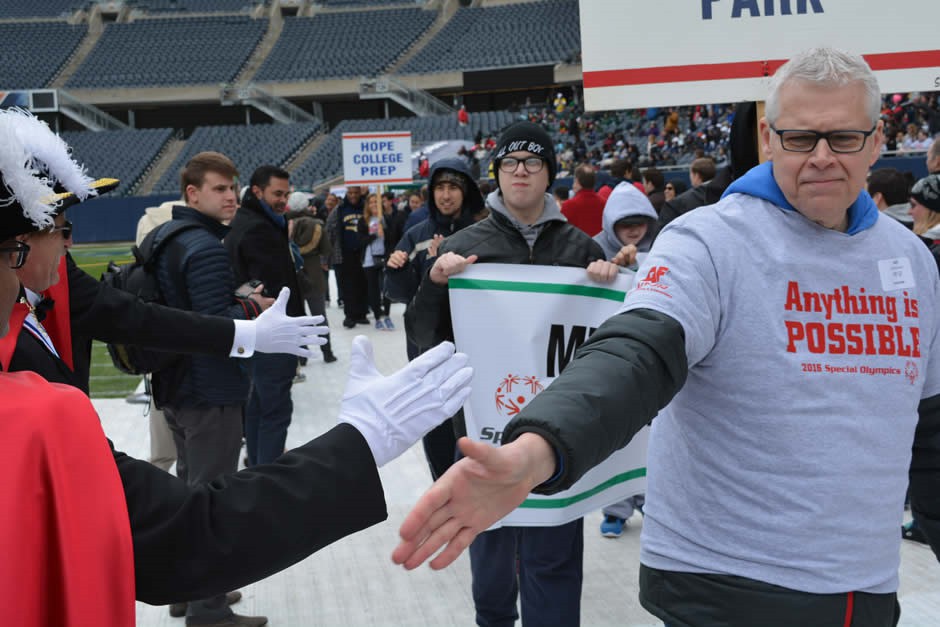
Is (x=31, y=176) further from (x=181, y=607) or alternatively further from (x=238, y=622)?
(x=181, y=607)

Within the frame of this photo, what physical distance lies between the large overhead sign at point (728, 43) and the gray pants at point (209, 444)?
6.74 feet

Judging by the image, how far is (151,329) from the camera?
3.13m

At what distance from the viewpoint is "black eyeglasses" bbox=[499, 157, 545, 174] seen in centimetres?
351

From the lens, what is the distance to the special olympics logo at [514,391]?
3506 millimetres

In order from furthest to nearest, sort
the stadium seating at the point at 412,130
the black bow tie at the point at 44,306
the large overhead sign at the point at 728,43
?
the stadium seating at the point at 412,130 → the large overhead sign at the point at 728,43 → the black bow tie at the point at 44,306

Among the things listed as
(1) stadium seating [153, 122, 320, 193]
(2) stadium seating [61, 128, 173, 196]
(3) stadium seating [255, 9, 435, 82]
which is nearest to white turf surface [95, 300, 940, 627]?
(1) stadium seating [153, 122, 320, 193]

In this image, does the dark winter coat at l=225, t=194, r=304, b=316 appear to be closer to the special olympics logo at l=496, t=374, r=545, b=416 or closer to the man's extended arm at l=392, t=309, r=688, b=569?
the special olympics logo at l=496, t=374, r=545, b=416

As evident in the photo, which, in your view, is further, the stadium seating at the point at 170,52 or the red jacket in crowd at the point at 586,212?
the stadium seating at the point at 170,52

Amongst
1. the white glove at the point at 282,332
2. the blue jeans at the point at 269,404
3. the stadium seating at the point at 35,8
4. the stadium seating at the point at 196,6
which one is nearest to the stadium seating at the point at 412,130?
the stadium seating at the point at 196,6

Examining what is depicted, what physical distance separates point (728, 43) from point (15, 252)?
2.57 metres

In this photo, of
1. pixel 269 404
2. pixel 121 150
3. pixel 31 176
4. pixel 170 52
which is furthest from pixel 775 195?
pixel 170 52

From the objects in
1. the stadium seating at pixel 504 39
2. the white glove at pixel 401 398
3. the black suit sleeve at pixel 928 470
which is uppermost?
the stadium seating at pixel 504 39

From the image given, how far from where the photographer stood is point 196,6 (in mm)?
53250

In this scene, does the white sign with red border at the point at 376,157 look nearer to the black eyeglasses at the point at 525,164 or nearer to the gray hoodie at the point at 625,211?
the gray hoodie at the point at 625,211
